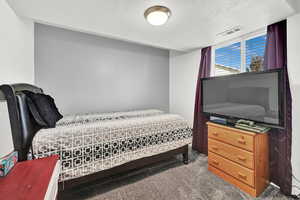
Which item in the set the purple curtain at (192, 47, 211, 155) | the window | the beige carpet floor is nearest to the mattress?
the beige carpet floor

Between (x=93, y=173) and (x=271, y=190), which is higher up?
(x=93, y=173)

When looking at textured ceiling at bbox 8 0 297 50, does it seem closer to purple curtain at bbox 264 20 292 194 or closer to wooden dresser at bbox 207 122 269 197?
purple curtain at bbox 264 20 292 194

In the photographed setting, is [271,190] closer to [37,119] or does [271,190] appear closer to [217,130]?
[217,130]

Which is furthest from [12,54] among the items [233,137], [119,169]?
[233,137]

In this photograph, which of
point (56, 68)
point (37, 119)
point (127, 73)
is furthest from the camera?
point (127, 73)

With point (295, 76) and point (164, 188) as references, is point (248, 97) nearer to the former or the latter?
point (295, 76)

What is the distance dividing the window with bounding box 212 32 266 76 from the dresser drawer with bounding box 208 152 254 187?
1.51 meters

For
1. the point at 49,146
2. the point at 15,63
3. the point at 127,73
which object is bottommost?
the point at 49,146

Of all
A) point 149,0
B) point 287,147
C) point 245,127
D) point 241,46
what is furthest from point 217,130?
point 149,0

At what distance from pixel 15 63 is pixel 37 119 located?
95cm

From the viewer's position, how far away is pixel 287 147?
5.13 ft

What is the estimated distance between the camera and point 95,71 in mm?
2758

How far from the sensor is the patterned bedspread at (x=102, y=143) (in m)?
1.34

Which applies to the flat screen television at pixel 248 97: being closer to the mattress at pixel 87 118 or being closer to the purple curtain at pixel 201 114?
the purple curtain at pixel 201 114
